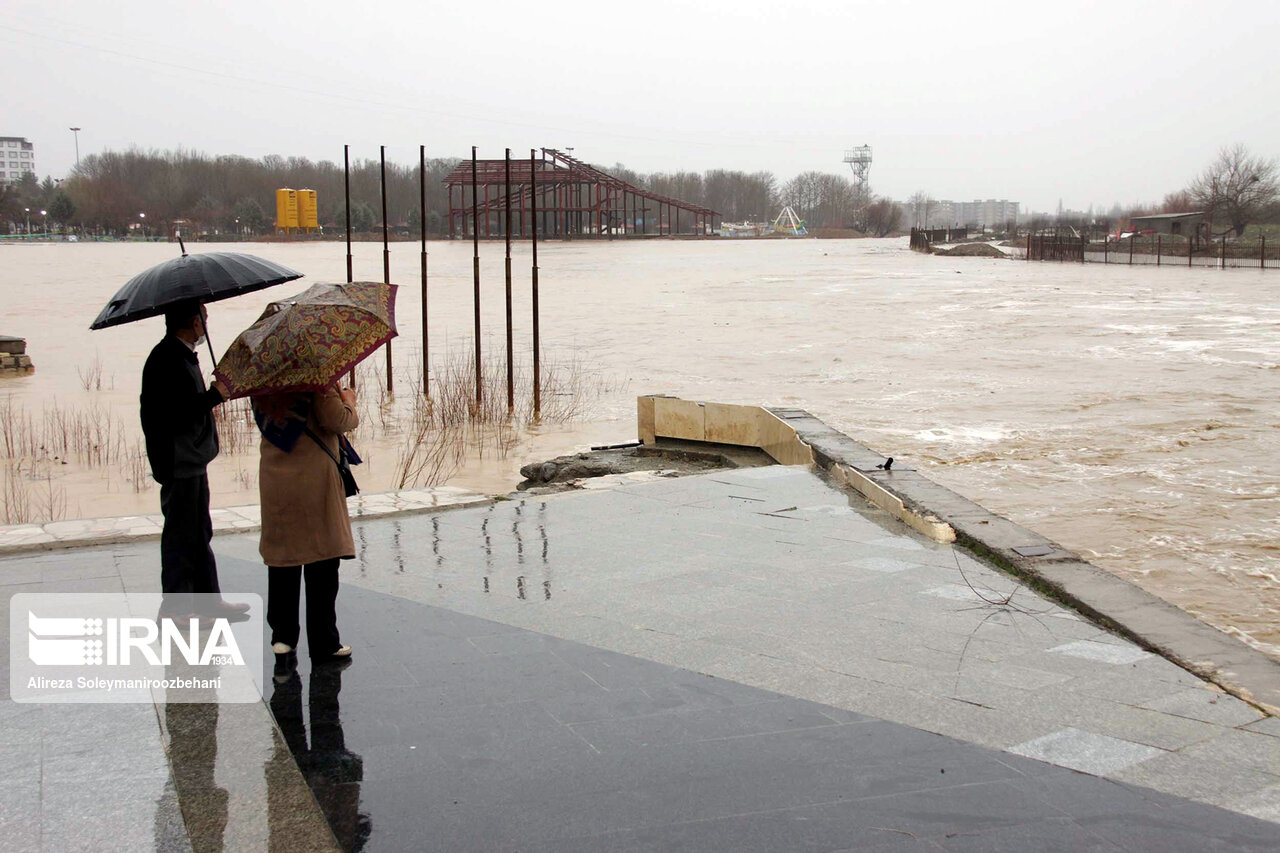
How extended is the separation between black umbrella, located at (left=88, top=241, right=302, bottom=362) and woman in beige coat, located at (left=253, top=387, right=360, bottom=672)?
0.64m

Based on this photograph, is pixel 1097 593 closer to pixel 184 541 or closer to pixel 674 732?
pixel 674 732

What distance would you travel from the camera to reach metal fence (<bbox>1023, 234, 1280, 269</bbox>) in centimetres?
5525

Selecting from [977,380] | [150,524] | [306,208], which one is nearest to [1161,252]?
[977,380]

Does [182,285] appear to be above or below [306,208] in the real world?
below

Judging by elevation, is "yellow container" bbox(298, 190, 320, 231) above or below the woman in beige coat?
above

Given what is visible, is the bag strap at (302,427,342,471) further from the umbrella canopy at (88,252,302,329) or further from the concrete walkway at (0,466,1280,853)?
the concrete walkway at (0,466,1280,853)

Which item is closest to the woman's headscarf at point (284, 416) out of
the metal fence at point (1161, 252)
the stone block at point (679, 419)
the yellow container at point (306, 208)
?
the stone block at point (679, 419)

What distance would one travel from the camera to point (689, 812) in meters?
3.46

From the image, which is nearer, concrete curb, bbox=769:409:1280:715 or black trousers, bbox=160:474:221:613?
concrete curb, bbox=769:409:1280:715

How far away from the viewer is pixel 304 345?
14.1 ft

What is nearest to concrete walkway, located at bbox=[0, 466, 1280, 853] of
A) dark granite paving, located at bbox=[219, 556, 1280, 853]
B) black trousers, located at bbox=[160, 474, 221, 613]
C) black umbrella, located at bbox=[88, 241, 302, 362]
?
dark granite paving, located at bbox=[219, 556, 1280, 853]

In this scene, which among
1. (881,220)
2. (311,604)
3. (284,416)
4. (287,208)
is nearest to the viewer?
(284,416)

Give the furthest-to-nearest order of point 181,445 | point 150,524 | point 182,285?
point 150,524 → point 181,445 → point 182,285

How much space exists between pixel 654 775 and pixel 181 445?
2.62 m
